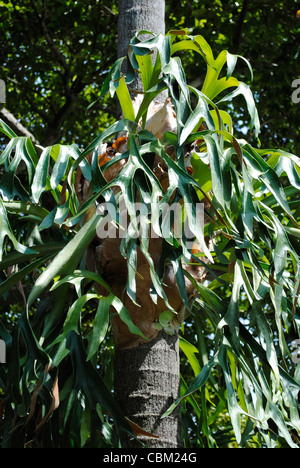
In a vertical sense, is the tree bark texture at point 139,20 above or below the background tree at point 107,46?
above

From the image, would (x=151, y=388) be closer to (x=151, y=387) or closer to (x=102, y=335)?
(x=151, y=387)

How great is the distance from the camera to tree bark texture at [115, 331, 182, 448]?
85.0 inches

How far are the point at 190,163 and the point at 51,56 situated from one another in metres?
3.19

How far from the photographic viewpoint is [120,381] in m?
2.29

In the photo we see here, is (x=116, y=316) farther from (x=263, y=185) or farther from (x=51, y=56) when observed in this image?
(x=51, y=56)

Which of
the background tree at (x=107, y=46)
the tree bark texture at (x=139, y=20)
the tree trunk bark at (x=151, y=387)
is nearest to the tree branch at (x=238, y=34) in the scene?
the background tree at (x=107, y=46)

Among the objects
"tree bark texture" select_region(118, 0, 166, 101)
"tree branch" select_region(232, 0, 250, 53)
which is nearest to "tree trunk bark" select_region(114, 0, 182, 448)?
"tree bark texture" select_region(118, 0, 166, 101)

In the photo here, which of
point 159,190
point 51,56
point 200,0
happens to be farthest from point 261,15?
point 159,190

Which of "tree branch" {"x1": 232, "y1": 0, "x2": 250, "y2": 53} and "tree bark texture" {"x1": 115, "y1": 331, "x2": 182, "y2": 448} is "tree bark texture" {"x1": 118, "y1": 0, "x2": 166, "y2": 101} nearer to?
"tree bark texture" {"x1": 115, "y1": 331, "x2": 182, "y2": 448}

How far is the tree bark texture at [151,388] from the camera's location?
2160mm

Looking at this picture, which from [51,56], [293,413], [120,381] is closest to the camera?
[293,413]

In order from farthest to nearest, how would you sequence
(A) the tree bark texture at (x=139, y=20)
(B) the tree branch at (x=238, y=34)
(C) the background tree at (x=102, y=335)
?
(B) the tree branch at (x=238, y=34) < (A) the tree bark texture at (x=139, y=20) < (C) the background tree at (x=102, y=335)

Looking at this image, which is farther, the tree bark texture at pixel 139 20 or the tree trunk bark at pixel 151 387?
the tree bark texture at pixel 139 20

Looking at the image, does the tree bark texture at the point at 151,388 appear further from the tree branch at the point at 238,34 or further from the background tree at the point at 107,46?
the tree branch at the point at 238,34
